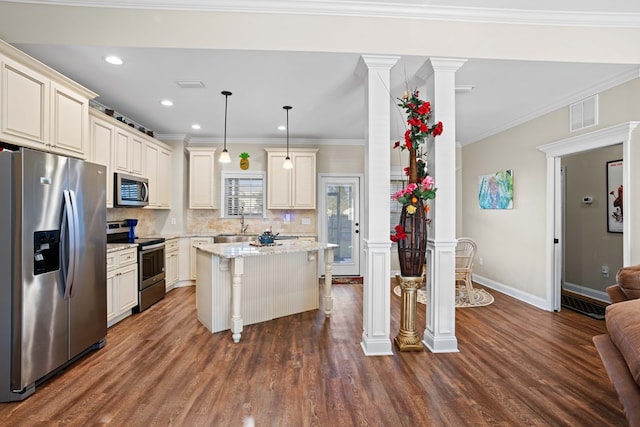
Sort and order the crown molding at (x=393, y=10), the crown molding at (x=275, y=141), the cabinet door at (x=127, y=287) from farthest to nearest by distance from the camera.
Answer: the crown molding at (x=275, y=141), the cabinet door at (x=127, y=287), the crown molding at (x=393, y=10)

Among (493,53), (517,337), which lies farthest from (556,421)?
(493,53)

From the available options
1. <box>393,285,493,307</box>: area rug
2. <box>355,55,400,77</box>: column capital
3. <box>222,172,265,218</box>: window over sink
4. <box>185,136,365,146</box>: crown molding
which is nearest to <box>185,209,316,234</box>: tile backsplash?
<box>222,172,265,218</box>: window over sink

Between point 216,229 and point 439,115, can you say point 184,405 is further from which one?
point 216,229

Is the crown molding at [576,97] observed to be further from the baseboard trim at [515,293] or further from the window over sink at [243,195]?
the window over sink at [243,195]

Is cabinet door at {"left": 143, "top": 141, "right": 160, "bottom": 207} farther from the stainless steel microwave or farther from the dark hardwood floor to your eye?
the dark hardwood floor

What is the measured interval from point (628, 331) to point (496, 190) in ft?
14.8

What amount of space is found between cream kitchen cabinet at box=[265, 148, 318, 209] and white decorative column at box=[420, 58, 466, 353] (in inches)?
133

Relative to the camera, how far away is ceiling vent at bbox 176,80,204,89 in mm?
3693

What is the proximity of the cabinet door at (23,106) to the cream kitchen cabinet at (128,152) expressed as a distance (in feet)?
4.72

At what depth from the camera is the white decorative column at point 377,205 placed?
3.01 meters

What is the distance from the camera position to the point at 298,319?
13.2 feet

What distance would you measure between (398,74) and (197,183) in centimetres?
410

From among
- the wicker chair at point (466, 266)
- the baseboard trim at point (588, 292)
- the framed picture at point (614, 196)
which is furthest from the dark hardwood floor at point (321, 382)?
the framed picture at point (614, 196)

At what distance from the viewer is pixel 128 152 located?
4586 mm
